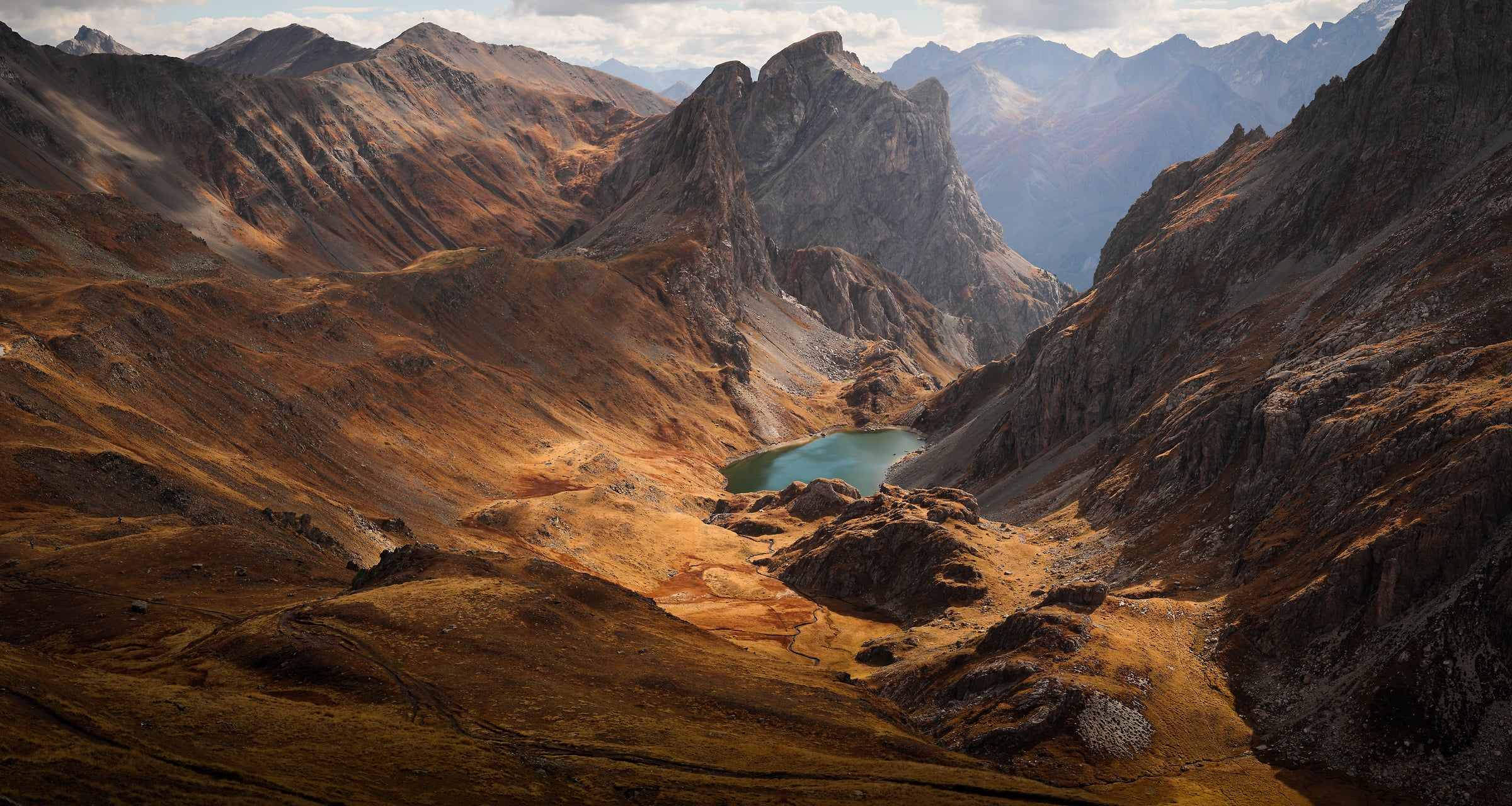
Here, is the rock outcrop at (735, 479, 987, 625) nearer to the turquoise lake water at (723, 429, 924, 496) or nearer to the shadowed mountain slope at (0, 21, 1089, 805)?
the shadowed mountain slope at (0, 21, 1089, 805)

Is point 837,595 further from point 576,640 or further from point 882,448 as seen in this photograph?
point 882,448

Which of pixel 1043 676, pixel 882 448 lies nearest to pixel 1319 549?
pixel 1043 676

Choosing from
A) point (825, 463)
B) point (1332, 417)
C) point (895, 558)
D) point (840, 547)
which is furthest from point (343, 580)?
point (825, 463)

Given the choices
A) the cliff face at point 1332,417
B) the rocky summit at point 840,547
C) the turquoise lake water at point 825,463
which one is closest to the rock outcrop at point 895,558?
the rocky summit at point 840,547

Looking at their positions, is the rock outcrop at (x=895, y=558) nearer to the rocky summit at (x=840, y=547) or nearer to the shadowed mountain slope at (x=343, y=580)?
the rocky summit at (x=840, y=547)

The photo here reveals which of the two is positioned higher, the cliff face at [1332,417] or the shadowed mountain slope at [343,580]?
the cliff face at [1332,417]

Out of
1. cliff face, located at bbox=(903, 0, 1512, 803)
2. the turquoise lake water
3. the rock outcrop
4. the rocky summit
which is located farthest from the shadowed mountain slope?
cliff face, located at bbox=(903, 0, 1512, 803)

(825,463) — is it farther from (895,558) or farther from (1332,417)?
(1332,417)
